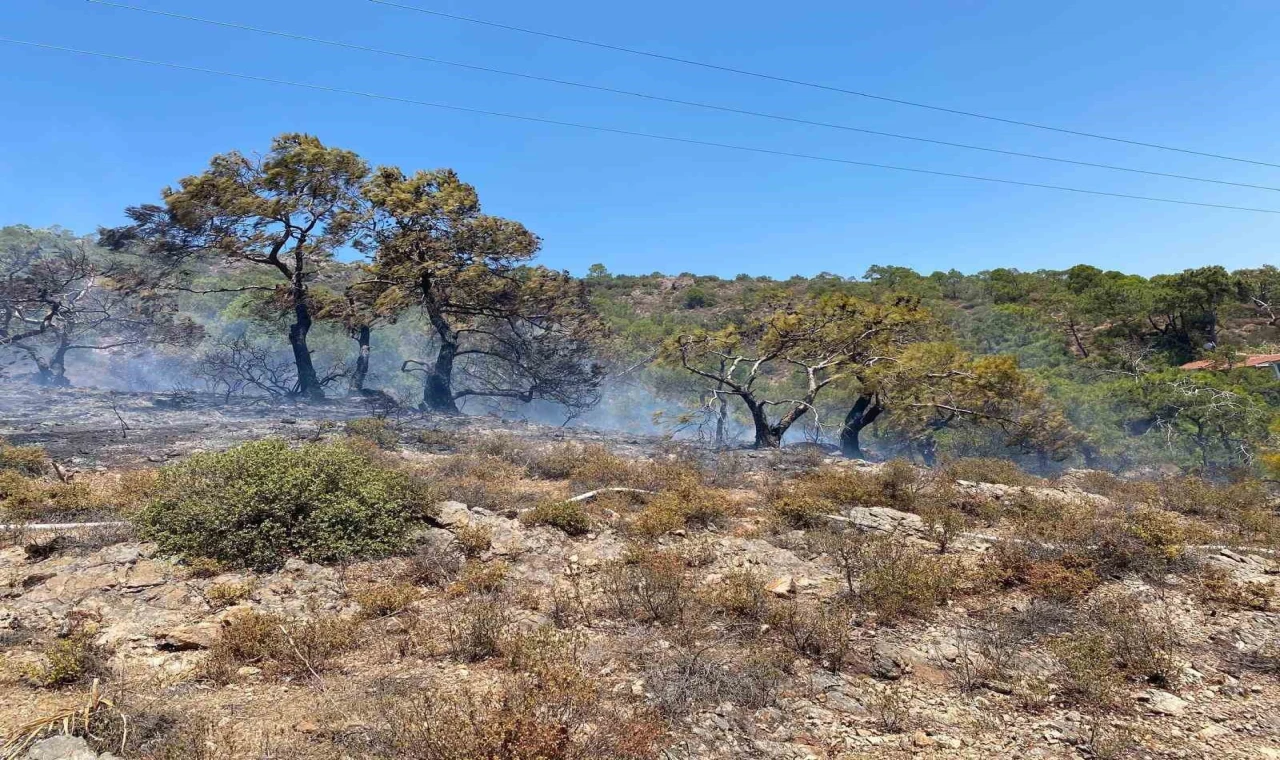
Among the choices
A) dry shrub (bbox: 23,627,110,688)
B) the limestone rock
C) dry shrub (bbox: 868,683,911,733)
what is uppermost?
dry shrub (bbox: 868,683,911,733)

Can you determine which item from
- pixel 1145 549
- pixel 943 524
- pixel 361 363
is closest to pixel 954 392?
pixel 943 524

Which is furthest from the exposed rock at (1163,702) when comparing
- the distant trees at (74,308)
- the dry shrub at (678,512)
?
the distant trees at (74,308)

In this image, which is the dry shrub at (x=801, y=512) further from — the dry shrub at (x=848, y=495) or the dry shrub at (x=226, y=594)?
the dry shrub at (x=226, y=594)

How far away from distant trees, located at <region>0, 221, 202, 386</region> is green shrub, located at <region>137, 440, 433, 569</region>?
59.5ft

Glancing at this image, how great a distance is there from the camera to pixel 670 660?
5.02 m

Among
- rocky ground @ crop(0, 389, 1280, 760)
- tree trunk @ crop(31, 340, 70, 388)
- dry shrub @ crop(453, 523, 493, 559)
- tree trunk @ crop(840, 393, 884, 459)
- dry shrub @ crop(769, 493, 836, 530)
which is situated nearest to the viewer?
rocky ground @ crop(0, 389, 1280, 760)

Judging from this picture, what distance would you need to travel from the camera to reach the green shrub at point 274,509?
6789 millimetres

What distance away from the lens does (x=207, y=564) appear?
6375 millimetres

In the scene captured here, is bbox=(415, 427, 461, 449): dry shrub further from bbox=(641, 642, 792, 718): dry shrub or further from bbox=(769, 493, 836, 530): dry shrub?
bbox=(641, 642, 792, 718): dry shrub

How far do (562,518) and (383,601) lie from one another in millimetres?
2959

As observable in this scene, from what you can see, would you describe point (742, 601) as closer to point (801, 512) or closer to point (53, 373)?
point (801, 512)

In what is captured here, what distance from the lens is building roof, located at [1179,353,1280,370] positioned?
22.7 metres

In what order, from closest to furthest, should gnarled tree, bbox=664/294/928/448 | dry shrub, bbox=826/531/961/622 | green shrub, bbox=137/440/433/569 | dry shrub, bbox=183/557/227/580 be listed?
1. dry shrub, bbox=826/531/961/622
2. dry shrub, bbox=183/557/227/580
3. green shrub, bbox=137/440/433/569
4. gnarled tree, bbox=664/294/928/448

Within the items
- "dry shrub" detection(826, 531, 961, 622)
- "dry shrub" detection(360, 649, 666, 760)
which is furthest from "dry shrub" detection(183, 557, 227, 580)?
"dry shrub" detection(826, 531, 961, 622)
